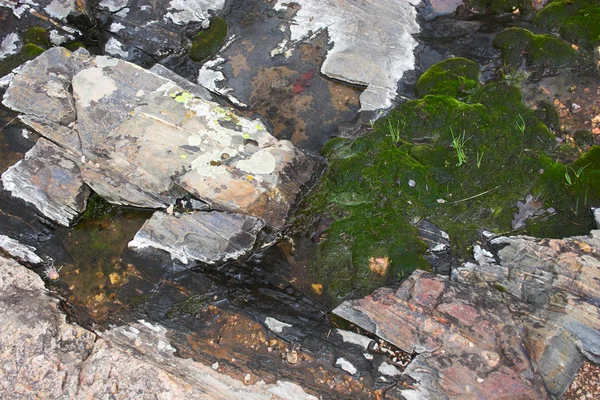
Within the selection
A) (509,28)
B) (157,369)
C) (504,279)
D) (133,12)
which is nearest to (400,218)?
(504,279)

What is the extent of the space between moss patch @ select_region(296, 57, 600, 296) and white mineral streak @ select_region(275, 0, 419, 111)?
0.94 m

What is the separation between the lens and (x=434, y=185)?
6.79 meters

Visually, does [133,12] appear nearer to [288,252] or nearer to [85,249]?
[85,249]

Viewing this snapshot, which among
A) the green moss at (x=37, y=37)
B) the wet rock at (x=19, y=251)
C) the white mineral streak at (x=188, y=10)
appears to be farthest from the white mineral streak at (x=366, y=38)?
the wet rock at (x=19, y=251)

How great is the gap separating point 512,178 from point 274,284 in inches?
148

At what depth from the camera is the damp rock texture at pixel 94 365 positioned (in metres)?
5.14

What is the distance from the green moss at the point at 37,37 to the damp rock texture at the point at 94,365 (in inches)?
215

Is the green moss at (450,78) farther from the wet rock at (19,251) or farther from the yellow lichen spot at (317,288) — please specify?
the wet rock at (19,251)

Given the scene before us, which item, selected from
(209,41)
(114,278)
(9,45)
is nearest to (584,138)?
(209,41)

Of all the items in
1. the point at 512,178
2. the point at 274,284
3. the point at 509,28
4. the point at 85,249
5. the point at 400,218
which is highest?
the point at 509,28

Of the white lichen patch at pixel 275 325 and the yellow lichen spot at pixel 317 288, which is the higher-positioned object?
the yellow lichen spot at pixel 317 288

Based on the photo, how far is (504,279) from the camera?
5.66 meters

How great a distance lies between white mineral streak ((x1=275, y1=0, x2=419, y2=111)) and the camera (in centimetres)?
827

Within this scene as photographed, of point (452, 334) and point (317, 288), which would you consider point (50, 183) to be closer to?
point (317, 288)
